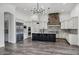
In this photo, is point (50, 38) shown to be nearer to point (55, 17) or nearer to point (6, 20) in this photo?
point (55, 17)

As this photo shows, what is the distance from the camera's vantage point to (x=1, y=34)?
20.7 ft

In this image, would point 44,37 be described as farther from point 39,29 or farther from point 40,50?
point 40,50

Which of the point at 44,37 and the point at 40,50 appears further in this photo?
the point at 44,37

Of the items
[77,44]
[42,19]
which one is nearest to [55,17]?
[42,19]

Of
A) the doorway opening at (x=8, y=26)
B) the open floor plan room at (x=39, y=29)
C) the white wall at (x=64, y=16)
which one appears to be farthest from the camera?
the white wall at (x=64, y=16)

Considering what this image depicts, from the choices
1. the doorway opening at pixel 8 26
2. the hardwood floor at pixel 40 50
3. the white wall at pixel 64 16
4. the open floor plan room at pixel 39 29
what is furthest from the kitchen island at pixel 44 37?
the white wall at pixel 64 16

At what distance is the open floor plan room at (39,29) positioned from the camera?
5.64m

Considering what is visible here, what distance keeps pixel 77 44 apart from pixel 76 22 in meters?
1.57

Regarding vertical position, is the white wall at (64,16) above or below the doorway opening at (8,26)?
above

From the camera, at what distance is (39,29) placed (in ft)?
37.8

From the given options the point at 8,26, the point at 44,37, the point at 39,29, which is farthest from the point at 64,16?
the point at 8,26

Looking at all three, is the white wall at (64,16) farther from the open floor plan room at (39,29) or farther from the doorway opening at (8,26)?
the doorway opening at (8,26)

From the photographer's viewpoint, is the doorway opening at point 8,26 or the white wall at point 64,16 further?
Answer: the white wall at point 64,16

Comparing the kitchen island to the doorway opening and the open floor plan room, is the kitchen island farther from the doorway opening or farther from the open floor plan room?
the doorway opening
